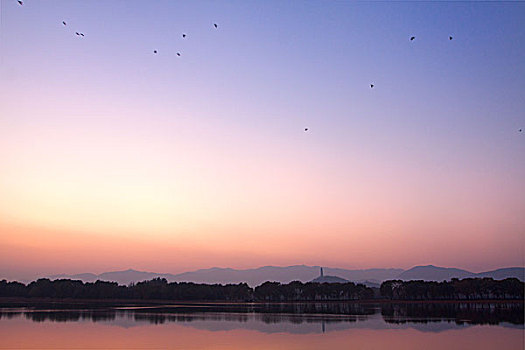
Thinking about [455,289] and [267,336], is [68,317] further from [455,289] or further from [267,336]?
[455,289]

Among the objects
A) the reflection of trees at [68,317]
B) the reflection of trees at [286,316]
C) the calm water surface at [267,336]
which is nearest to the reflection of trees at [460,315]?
the reflection of trees at [286,316]

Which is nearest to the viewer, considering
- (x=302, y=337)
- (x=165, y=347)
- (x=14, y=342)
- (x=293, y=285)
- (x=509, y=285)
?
(x=165, y=347)

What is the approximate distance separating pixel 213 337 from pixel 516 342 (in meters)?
16.2

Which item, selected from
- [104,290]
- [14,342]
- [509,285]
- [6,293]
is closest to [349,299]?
[509,285]

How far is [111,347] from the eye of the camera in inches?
973

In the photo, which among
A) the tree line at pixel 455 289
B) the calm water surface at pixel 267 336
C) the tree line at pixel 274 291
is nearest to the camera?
the calm water surface at pixel 267 336

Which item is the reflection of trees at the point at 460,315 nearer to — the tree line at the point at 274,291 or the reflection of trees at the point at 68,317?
the reflection of trees at the point at 68,317

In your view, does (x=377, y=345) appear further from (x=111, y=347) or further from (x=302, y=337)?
(x=111, y=347)

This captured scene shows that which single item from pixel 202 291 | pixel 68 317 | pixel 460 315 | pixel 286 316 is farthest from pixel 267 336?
pixel 202 291

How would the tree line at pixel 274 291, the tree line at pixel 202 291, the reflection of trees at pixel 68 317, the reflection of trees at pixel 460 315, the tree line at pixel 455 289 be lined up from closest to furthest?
the reflection of trees at pixel 460 315 < the reflection of trees at pixel 68 317 < the tree line at pixel 455 289 < the tree line at pixel 274 291 < the tree line at pixel 202 291

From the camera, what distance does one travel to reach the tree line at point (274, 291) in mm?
97188

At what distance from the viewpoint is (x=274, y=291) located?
108m

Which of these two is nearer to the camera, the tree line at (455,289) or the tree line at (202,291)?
the tree line at (455,289)

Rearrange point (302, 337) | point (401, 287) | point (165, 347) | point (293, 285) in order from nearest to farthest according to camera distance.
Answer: point (165, 347) < point (302, 337) < point (401, 287) < point (293, 285)
